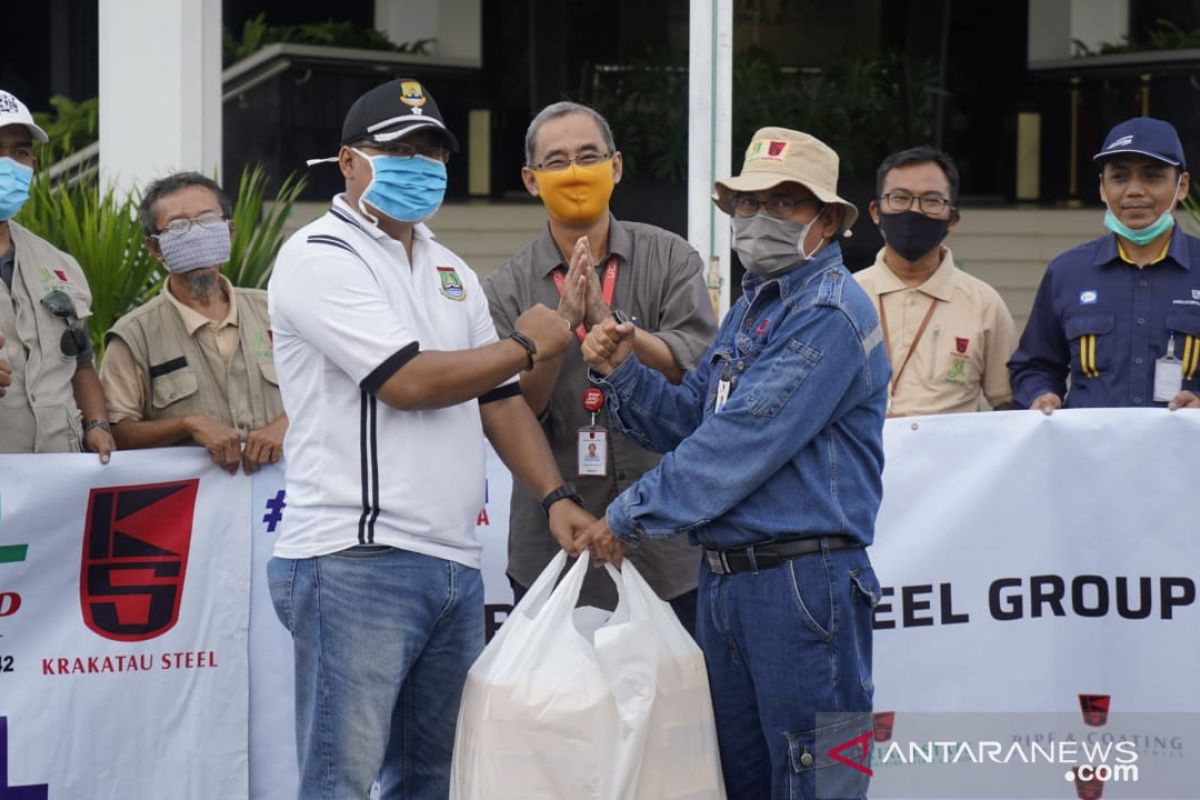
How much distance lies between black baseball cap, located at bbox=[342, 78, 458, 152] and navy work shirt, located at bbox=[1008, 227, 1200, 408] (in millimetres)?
2248

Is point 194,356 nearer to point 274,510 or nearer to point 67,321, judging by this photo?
point 67,321

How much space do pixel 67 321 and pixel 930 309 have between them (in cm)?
270

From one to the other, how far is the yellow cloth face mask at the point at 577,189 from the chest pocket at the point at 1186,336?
1.82 metres

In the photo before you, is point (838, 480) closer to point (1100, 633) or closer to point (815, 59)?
point (1100, 633)

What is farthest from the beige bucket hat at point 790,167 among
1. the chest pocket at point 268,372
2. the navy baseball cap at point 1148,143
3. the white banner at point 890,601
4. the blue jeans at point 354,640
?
the chest pocket at point 268,372

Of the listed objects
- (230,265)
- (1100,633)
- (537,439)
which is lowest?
(1100,633)

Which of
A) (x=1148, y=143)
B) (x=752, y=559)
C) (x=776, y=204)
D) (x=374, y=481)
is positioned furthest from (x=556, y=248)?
(x=1148, y=143)

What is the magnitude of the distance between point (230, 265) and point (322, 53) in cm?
753

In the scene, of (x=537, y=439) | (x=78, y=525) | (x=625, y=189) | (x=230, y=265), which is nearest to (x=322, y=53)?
(x=625, y=189)

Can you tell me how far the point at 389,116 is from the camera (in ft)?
13.4

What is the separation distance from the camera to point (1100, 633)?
5.25 metres

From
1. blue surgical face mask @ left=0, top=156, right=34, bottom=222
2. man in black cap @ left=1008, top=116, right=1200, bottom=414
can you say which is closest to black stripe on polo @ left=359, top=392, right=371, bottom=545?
blue surgical face mask @ left=0, top=156, right=34, bottom=222

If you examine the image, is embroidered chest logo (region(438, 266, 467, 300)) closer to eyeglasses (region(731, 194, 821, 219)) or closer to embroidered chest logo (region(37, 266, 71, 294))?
eyeglasses (region(731, 194, 821, 219))

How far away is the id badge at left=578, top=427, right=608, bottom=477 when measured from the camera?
459 cm
